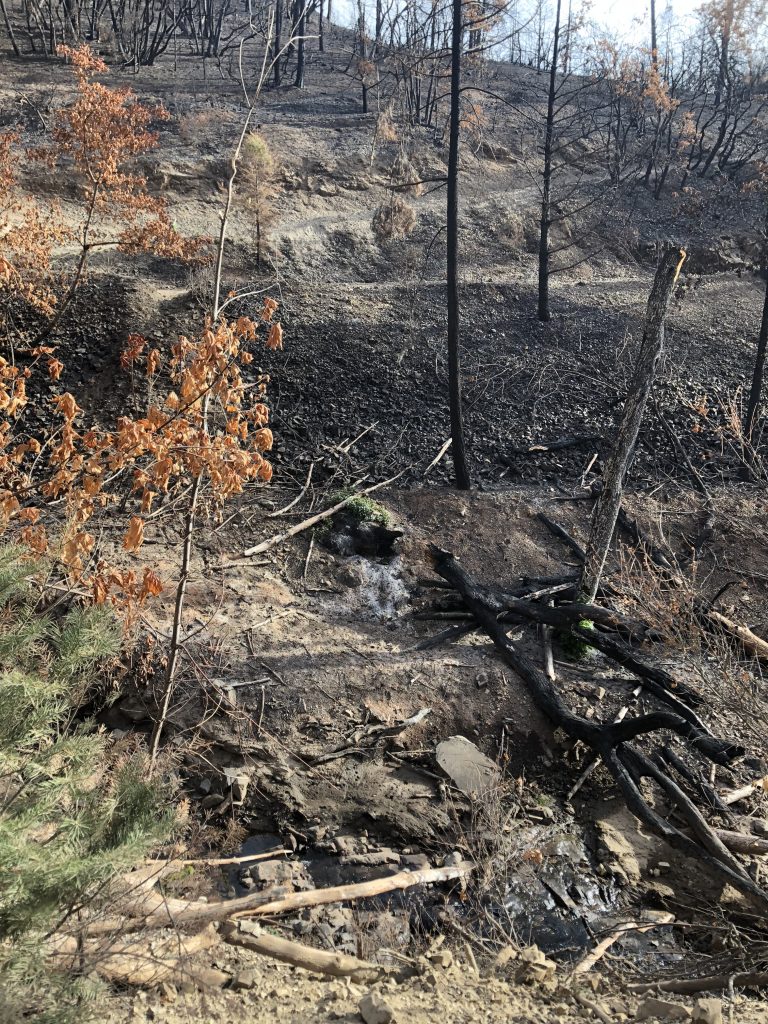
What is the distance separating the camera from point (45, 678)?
446 cm

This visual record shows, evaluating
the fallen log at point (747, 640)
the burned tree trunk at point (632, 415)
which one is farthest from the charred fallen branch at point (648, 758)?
the burned tree trunk at point (632, 415)

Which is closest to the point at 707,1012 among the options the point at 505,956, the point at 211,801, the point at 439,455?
the point at 505,956

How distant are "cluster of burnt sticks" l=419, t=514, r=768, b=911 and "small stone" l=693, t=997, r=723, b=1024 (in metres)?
1.55

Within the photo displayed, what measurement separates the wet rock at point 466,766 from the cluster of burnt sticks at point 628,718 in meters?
1.05

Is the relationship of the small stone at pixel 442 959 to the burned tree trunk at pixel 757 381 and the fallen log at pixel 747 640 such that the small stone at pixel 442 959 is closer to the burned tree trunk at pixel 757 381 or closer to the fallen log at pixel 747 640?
the fallen log at pixel 747 640

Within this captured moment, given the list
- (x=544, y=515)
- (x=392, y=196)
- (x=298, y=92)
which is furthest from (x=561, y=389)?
(x=298, y=92)

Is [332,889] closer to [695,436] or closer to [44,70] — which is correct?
[695,436]

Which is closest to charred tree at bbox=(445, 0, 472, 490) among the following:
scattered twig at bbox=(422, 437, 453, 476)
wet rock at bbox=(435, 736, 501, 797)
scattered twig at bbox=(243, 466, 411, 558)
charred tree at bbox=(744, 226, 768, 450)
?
scattered twig at bbox=(422, 437, 453, 476)

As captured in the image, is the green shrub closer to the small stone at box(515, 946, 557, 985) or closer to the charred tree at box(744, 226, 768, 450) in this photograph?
the small stone at box(515, 946, 557, 985)

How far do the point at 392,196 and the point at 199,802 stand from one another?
831 inches

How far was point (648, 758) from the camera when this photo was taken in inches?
303

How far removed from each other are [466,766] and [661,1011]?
10.1 feet

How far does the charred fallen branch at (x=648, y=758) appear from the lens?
6.27m

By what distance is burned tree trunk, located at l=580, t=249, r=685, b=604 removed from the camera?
8695mm
